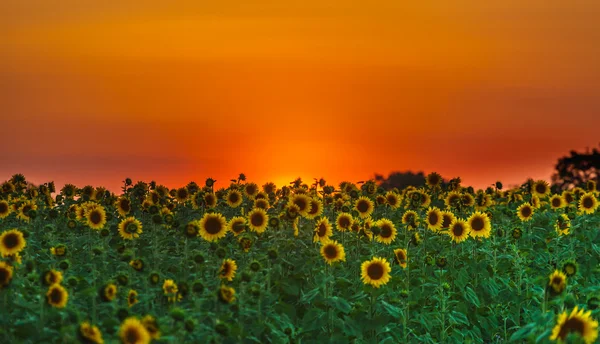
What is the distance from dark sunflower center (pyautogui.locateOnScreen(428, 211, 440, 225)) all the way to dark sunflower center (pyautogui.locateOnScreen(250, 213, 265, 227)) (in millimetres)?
3218

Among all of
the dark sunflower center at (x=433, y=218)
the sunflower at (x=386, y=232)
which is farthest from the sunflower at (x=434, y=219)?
the sunflower at (x=386, y=232)

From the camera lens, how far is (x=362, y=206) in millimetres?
14227

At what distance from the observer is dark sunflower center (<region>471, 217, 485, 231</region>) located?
540 inches

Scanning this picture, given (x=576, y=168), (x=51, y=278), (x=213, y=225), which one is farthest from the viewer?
(x=576, y=168)

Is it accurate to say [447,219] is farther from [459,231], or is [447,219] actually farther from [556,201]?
[556,201]

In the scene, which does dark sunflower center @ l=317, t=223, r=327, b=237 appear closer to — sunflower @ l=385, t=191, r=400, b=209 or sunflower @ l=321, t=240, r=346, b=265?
sunflower @ l=321, t=240, r=346, b=265

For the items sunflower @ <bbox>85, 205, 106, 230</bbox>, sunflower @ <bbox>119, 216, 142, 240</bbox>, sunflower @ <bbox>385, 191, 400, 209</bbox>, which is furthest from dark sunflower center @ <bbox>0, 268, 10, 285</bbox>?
sunflower @ <bbox>385, 191, 400, 209</bbox>

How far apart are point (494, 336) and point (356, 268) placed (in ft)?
8.59

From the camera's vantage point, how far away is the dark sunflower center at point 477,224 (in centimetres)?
1372

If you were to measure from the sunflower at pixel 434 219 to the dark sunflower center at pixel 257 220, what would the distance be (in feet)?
10.4

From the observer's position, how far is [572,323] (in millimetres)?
7602

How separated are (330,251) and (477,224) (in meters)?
3.88

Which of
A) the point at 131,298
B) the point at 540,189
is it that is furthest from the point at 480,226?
the point at 131,298

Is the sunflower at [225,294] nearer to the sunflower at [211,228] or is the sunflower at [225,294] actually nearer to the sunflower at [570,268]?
the sunflower at [211,228]
